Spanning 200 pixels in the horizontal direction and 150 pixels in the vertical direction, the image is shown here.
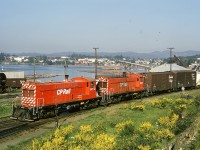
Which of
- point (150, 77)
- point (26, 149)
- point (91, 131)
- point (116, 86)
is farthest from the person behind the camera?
point (150, 77)

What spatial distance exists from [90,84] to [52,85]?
5628 millimetres

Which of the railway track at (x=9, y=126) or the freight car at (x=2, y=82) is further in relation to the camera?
the freight car at (x=2, y=82)

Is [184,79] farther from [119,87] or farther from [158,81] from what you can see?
[119,87]

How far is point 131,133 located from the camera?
19469 mm

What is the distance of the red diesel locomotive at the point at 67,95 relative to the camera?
26422 millimetres

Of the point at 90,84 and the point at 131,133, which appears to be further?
the point at 90,84

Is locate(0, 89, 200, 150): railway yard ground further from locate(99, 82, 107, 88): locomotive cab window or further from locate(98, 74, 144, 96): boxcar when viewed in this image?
locate(99, 82, 107, 88): locomotive cab window

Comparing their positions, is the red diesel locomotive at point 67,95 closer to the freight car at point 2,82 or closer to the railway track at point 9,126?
the railway track at point 9,126

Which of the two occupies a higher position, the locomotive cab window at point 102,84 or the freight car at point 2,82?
the locomotive cab window at point 102,84

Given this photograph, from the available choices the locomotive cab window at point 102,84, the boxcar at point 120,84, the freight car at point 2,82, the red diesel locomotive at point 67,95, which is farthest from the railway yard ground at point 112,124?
the freight car at point 2,82

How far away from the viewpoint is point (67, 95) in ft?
98.4

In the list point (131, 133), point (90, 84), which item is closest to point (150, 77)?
point (90, 84)

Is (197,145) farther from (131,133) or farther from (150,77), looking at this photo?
(150,77)

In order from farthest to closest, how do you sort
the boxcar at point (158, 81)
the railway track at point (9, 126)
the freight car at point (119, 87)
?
the boxcar at point (158, 81), the freight car at point (119, 87), the railway track at point (9, 126)
